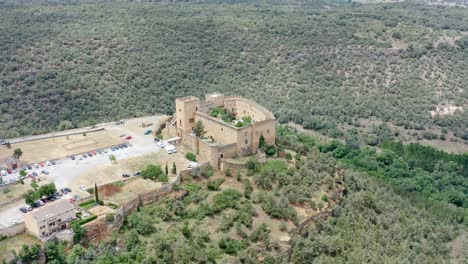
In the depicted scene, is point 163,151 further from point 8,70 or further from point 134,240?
point 8,70

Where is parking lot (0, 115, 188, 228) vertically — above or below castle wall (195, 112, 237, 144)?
below

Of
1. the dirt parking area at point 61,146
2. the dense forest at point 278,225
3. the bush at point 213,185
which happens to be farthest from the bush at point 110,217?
the dirt parking area at point 61,146

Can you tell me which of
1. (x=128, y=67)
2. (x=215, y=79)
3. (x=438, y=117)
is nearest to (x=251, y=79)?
(x=215, y=79)

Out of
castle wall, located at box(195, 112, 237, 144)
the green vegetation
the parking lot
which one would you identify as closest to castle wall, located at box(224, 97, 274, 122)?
castle wall, located at box(195, 112, 237, 144)

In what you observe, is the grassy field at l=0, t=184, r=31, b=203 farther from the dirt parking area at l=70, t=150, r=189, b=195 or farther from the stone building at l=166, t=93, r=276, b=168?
the stone building at l=166, t=93, r=276, b=168

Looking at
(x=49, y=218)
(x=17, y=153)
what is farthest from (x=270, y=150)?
(x=17, y=153)
